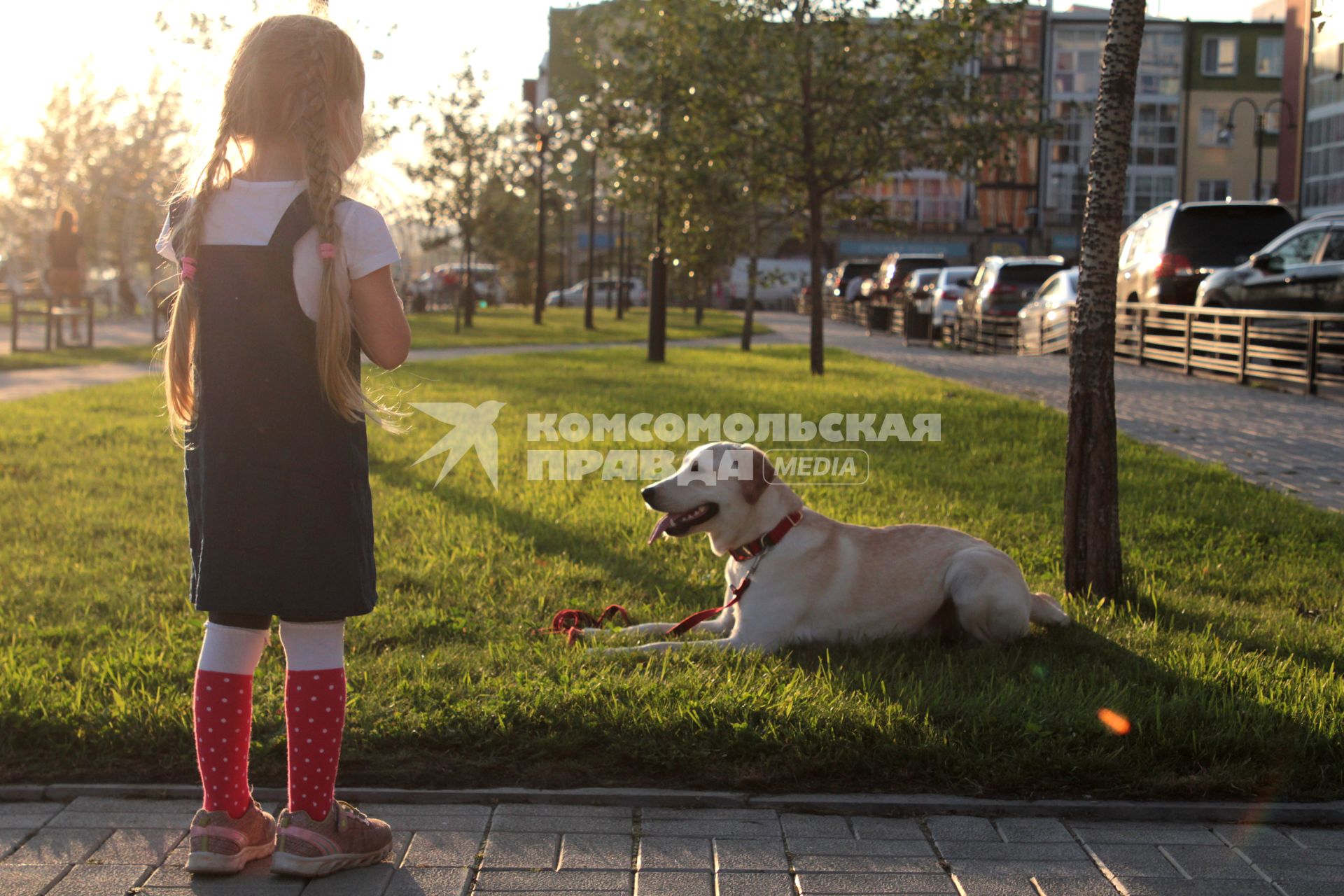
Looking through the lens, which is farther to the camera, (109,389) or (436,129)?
(436,129)

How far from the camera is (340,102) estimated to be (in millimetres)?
2992

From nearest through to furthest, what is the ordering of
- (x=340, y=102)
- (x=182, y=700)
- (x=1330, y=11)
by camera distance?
(x=340, y=102)
(x=182, y=700)
(x=1330, y=11)

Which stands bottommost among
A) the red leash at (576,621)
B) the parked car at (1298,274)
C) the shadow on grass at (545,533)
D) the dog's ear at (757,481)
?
the red leash at (576,621)

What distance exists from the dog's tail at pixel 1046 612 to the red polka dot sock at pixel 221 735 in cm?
311

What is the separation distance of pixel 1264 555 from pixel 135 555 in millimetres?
5755

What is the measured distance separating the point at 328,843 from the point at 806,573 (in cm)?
227

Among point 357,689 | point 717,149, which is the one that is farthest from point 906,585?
point 717,149

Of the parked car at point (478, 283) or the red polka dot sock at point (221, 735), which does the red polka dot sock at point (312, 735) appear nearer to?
the red polka dot sock at point (221, 735)

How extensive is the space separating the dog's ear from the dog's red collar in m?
0.14

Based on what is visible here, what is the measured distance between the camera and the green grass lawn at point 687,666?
3.77 m

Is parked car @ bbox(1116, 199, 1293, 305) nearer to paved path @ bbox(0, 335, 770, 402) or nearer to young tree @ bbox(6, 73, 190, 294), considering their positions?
paved path @ bbox(0, 335, 770, 402)

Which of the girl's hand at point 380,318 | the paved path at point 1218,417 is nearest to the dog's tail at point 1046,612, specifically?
the girl's hand at point 380,318

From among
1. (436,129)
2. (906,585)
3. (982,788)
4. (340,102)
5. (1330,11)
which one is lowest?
(982,788)

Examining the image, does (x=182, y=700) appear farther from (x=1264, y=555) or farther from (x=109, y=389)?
(x=109, y=389)
